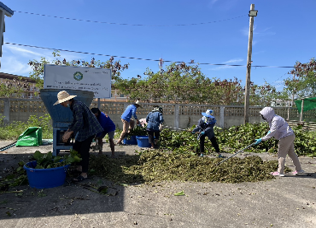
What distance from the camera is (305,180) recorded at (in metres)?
5.05

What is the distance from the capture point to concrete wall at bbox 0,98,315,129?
1095 centimetres

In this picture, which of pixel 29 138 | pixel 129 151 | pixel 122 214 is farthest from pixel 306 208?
pixel 29 138

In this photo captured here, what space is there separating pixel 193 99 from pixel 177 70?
7.94ft

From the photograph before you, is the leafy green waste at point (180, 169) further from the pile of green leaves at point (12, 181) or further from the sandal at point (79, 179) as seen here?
the pile of green leaves at point (12, 181)

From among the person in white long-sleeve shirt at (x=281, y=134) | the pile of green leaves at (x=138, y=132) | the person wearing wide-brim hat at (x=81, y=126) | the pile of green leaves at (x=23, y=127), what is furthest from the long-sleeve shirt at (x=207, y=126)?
the pile of green leaves at (x=23, y=127)

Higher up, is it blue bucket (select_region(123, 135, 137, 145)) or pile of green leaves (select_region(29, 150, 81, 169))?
pile of green leaves (select_region(29, 150, 81, 169))

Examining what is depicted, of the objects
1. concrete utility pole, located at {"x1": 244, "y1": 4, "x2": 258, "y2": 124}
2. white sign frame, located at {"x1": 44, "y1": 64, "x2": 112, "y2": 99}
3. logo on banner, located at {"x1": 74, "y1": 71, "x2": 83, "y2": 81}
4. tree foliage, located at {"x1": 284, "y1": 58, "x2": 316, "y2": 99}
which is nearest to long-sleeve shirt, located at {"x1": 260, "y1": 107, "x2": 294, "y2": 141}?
white sign frame, located at {"x1": 44, "y1": 64, "x2": 112, "y2": 99}

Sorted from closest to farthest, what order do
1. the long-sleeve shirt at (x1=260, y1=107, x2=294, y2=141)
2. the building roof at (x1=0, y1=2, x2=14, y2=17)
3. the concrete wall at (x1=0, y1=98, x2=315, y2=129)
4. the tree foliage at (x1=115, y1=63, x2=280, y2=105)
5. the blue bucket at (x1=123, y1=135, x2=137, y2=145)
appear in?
the long-sleeve shirt at (x1=260, y1=107, x2=294, y2=141) < the building roof at (x1=0, y1=2, x2=14, y2=17) < the blue bucket at (x1=123, y1=135, x2=137, y2=145) < the concrete wall at (x1=0, y1=98, x2=315, y2=129) < the tree foliage at (x1=115, y1=63, x2=280, y2=105)

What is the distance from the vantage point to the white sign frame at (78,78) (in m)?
7.84

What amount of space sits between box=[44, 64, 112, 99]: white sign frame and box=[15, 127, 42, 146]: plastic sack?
1705mm

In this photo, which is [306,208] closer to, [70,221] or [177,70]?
[70,221]

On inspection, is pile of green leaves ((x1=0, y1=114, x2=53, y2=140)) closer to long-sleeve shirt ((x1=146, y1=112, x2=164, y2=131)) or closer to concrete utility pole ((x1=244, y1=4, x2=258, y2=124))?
long-sleeve shirt ((x1=146, y1=112, x2=164, y2=131))

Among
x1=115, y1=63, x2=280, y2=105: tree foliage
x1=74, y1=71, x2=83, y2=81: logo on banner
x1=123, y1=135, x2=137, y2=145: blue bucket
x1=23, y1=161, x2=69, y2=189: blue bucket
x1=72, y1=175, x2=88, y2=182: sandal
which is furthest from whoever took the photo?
x1=115, y1=63, x2=280, y2=105: tree foliage

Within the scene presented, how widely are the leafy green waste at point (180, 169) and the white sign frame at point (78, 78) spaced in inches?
136
